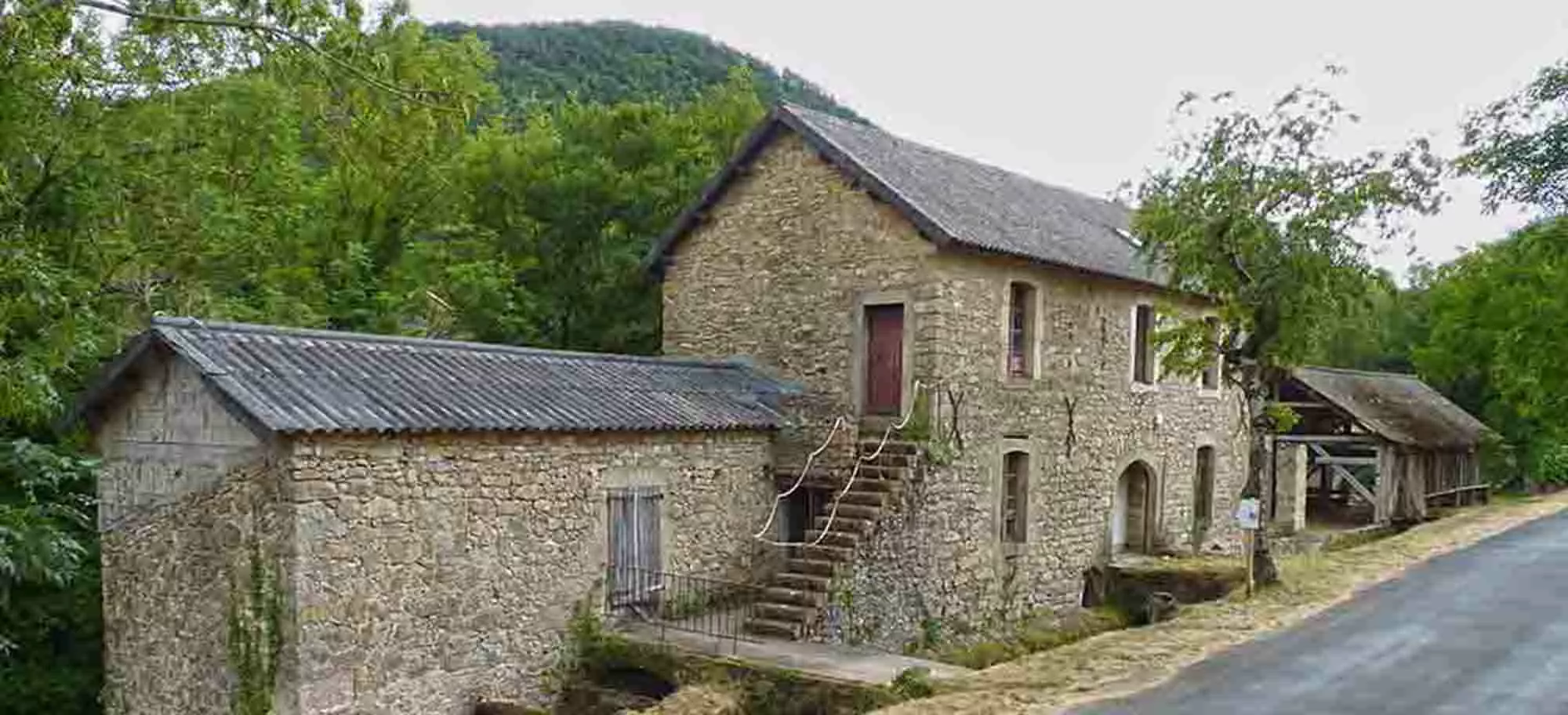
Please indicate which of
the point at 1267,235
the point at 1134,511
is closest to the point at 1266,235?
the point at 1267,235

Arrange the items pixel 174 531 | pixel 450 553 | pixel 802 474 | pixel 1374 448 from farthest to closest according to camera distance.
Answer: pixel 1374 448 → pixel 802 474 → pixel 450 553 → pixel 174 531

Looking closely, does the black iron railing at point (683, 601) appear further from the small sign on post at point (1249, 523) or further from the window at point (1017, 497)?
the small sign on post at point (1249, 523)

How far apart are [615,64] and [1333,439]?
34772 mm

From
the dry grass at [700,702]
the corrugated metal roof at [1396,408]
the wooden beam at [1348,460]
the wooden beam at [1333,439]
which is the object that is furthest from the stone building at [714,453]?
the corrugated metal roof at [1396,408]

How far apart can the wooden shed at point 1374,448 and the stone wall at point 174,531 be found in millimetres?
22291

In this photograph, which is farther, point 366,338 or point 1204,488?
point 1204,488

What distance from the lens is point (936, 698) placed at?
9617 millimetres

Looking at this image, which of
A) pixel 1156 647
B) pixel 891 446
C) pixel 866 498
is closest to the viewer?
pixel 1156 647

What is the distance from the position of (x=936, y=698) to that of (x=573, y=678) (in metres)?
5.00

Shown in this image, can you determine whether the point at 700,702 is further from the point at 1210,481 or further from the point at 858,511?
the point at 1210,481

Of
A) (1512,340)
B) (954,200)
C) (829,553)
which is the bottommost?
(829,553)

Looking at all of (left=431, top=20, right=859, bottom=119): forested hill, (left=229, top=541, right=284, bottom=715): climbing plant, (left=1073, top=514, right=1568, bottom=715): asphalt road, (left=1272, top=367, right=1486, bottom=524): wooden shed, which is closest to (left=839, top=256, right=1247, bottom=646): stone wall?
(left=1073, top=514, right=1568, bottom=715): asphalt road

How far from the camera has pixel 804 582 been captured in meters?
14.0

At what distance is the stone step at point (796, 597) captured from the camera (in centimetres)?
1366
